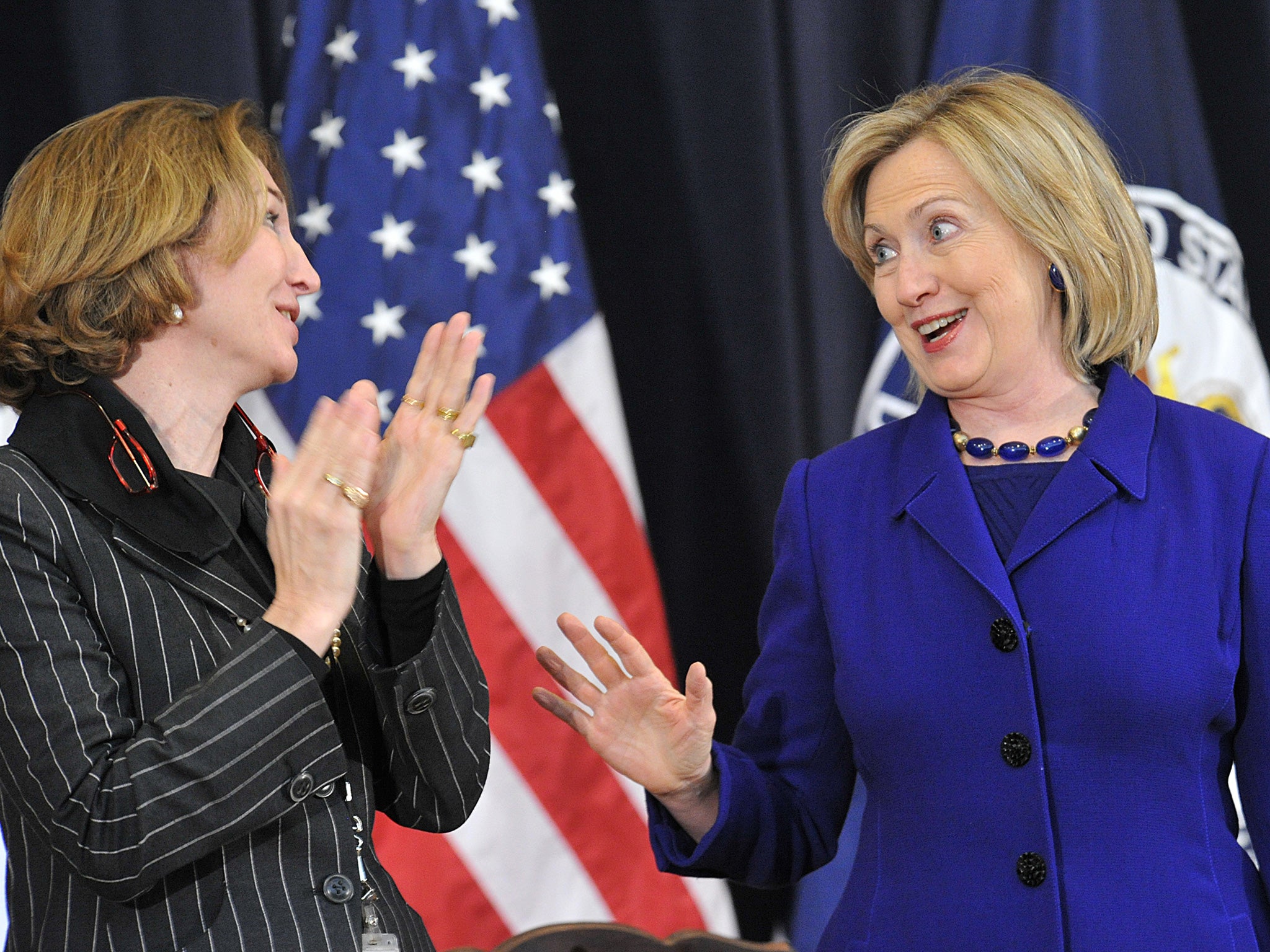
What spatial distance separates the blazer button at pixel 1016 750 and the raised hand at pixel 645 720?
356 millimetres

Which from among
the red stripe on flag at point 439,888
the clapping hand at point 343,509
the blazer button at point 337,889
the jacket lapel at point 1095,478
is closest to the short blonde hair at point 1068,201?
the jacket lapel at point 1095,478

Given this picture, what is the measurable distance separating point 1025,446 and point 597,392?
3.93ft

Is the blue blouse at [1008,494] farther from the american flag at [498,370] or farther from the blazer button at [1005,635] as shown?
the american flag at [498,370]

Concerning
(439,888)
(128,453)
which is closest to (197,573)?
(128,453)

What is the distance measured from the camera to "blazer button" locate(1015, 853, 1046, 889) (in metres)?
1.63

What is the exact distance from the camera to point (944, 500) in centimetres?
181

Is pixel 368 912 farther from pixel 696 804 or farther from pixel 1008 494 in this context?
pixel 1008 494

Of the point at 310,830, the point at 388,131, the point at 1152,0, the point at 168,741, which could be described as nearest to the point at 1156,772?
the point at 310,830

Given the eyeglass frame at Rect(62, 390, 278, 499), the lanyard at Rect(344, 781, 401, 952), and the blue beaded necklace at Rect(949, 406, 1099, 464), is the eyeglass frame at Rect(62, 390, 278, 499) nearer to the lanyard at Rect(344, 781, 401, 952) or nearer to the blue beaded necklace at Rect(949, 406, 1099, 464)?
the lanyard at Rect(344, 781, 401, 952)

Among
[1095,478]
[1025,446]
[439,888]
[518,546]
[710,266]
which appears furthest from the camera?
[710,266]

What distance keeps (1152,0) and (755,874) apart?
2262mm

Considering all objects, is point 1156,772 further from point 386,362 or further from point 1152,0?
point 1152,0

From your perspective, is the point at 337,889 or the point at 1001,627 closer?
the point at 337,889

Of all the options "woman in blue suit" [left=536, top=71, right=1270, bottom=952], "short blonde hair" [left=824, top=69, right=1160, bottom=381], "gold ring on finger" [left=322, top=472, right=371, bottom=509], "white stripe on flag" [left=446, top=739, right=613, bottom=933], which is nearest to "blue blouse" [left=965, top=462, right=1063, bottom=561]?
"woman in blue suit" [left=536, top=71, right=1270, bottom=952]
